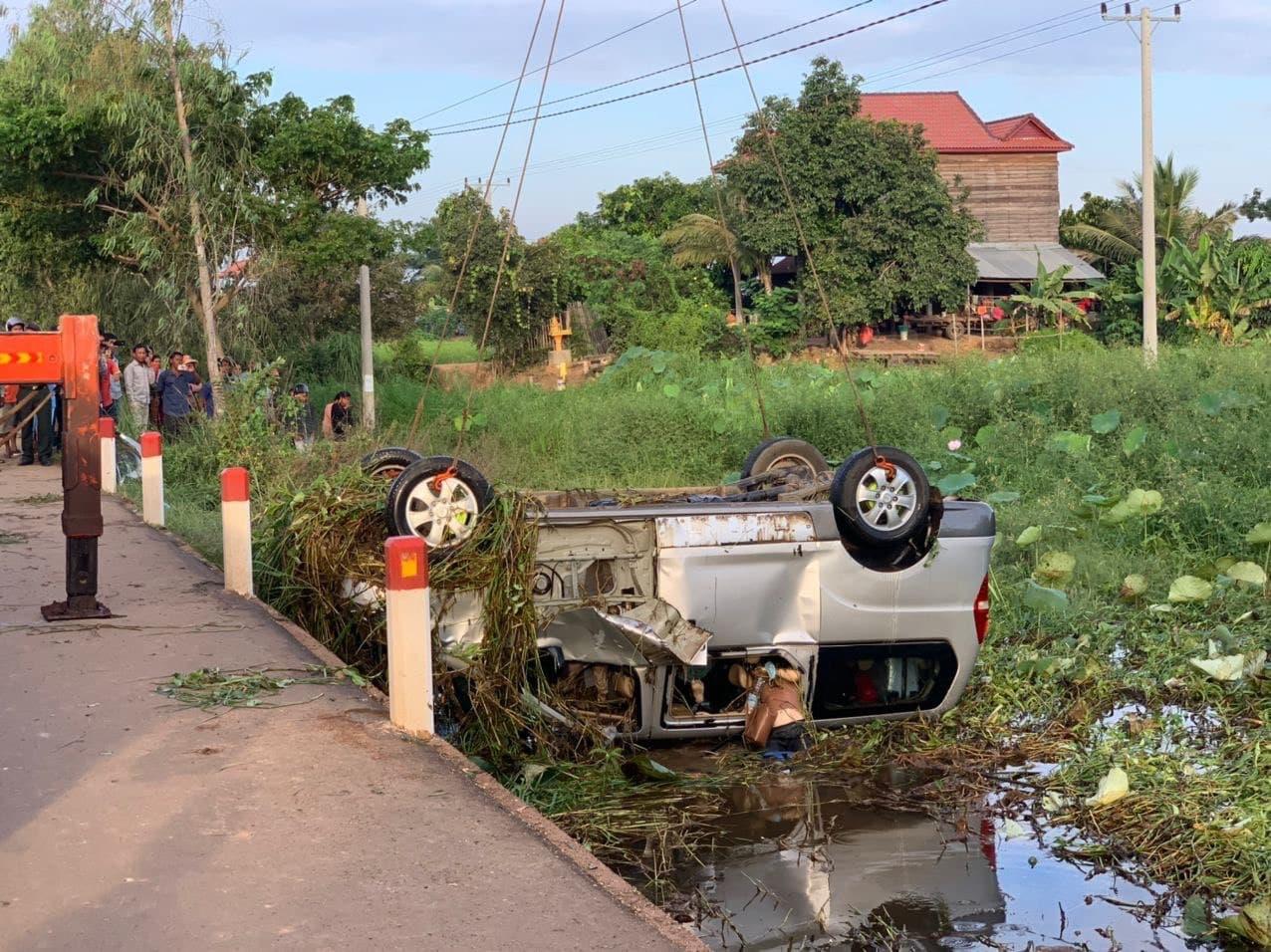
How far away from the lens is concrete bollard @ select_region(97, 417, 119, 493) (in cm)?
1605

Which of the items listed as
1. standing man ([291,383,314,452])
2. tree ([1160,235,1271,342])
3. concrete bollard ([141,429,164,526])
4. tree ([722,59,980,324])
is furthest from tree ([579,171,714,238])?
concrete bollard ([141,429,164,526])

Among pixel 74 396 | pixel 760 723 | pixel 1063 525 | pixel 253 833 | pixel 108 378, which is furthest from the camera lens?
pixel 108 378

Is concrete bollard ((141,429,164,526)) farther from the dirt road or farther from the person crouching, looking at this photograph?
the person crouching

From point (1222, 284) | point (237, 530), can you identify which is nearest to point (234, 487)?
point (237, 530)

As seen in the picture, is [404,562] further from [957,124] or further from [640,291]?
[957,124]

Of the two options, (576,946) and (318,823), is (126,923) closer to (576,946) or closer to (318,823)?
(318,823)

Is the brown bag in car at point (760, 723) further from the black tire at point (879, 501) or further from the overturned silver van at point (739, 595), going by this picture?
the black tire at point (879, 501)

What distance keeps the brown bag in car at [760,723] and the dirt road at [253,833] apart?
1892 mm

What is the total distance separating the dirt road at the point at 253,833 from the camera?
4.15 meters

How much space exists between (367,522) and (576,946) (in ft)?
14.0

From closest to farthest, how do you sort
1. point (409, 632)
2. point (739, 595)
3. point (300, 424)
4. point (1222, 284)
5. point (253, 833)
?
point (253, 833) → point (409, 632) → point (739, 595) → point (300, 424) → point (1222, 284)

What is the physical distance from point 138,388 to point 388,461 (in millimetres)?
12489

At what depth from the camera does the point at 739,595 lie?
7109 mm

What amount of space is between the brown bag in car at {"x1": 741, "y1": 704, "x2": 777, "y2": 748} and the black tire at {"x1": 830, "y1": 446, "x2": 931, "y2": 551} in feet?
3.08
